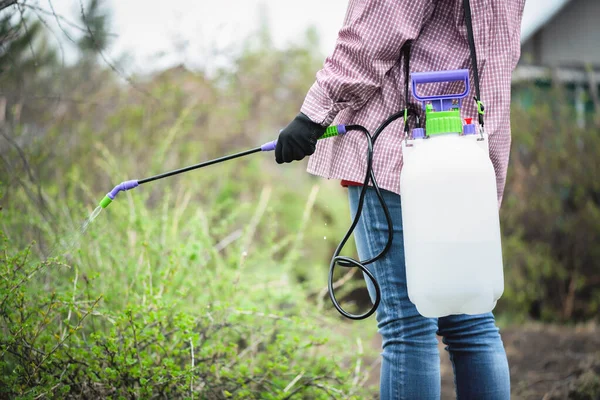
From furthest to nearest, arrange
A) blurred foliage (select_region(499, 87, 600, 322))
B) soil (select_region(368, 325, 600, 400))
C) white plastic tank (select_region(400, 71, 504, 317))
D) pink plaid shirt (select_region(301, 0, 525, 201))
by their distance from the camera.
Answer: blurred foliage (select_region(499, 87, 600, 322)) < soil (select_region(368, 325, 600, 400)) < pink plaid shirt (select_region(301, 0, 525, 201)) < white plastic tank (select_region(400, 71, 504, 317))

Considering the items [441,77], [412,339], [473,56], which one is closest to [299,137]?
[441,77]

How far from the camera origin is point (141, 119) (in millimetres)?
4973

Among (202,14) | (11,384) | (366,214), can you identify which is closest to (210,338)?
(11,384)

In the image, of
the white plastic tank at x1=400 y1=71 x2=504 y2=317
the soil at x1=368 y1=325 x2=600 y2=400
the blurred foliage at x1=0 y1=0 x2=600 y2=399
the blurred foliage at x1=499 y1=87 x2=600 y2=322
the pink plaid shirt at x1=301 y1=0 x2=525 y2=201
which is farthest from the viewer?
the blurred foliage at x1=499 y1=87 x2=600 y2=322

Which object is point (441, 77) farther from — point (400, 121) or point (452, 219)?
point (452, 219)

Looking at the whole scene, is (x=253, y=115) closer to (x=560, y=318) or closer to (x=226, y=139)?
(x=226, y=139)

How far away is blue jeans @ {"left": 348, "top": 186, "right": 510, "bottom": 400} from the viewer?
1578 mm

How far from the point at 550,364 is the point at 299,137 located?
255 cm

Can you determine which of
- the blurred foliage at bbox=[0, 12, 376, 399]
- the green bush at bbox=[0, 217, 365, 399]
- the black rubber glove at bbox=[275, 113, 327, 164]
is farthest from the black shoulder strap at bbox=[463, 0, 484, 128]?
the green bush at bbox=[0, 217, 365, 399]

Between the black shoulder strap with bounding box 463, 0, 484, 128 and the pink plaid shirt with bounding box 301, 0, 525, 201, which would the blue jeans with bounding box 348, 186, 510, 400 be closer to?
the pink plaid shirt with bounding box 301, 0, 525, 201

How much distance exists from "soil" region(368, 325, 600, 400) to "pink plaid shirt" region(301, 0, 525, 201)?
1544mm

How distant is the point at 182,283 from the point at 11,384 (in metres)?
1.06

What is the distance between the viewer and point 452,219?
4.68 ft

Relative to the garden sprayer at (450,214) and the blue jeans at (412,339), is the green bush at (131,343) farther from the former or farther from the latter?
the garden sprayer at (450,214)
